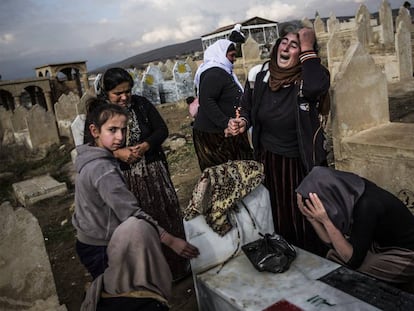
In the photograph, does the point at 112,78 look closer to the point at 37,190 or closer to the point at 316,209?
the point at 316,209

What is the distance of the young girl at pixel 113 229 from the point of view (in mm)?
1815

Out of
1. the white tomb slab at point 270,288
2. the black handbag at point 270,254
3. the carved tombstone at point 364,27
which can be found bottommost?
the white tomb slab at point 270,288

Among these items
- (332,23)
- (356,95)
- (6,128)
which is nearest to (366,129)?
(356,95)

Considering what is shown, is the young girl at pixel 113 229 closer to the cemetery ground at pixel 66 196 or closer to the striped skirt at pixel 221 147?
the cemetery ground at pixel 66 196

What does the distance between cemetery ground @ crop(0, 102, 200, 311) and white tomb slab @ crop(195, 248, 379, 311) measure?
833mm

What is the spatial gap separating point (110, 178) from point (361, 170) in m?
2.67

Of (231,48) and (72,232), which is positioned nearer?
(231,48)

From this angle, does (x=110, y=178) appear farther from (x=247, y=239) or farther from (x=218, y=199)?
(x=247, y=239)

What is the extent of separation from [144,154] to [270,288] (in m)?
1.53

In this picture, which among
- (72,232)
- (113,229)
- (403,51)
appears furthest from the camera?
(403,51)

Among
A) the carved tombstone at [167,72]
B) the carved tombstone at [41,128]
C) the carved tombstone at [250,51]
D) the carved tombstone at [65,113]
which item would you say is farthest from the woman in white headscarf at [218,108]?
the carved tombstone at [167,72]

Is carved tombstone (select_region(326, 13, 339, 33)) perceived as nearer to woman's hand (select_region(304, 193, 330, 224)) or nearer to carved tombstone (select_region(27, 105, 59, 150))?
carved tombstone (select_region(27, 105, 59, 150))

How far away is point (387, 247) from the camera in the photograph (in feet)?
7.35

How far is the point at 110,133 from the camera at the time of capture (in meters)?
2.12
